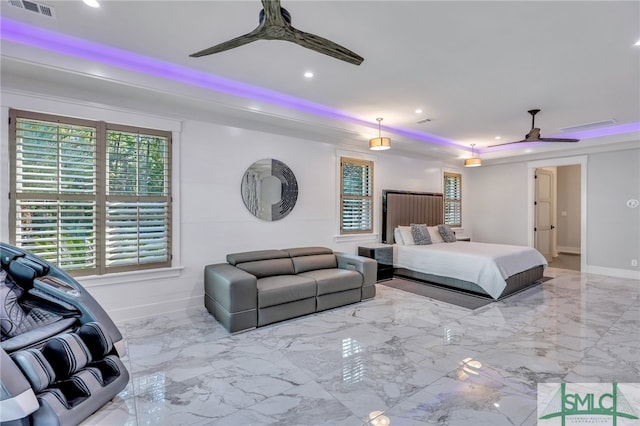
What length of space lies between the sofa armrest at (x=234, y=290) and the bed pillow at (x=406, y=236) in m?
3.50

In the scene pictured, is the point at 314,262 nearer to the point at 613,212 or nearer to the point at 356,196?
the point at 356,196

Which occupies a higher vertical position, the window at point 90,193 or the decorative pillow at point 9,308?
the window at point 90,193

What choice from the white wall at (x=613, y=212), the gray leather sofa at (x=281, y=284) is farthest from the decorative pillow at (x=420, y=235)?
the white wall at (x=613, y=212)

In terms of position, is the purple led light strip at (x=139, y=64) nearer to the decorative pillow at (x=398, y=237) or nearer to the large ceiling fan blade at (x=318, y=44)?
the large ceiling fan blade at (x=318, y=44)

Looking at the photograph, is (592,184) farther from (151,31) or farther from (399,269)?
(151,31)

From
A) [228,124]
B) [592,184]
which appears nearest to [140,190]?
[228,124]

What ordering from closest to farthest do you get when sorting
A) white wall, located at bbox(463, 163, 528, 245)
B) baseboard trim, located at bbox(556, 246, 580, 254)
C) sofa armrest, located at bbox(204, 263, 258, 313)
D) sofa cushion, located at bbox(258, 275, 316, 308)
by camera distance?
sofa armrest, located at bbox(204, 263, 258, 313)
sofa cushion, located at bbox(258, 275, 316, 308)
white wall, located at bbox(463, 163, 528, 245)
baseboard trim, located at bbox(556, 246, 580, 254)

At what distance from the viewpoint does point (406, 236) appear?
6.05 meters

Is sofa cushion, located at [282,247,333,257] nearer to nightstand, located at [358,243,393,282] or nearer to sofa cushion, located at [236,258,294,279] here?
sofa cushion, located at [236,258,294,279]

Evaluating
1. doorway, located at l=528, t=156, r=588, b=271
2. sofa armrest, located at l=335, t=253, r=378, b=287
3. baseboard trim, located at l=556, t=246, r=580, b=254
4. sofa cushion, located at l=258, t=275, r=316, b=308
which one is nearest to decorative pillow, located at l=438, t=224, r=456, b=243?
doorway, located at l=528, t=156, r=588, b=271

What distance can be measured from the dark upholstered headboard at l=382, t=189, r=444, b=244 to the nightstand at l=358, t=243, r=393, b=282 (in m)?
0.53

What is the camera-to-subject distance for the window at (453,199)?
25.5 ft

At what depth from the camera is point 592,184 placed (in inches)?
249

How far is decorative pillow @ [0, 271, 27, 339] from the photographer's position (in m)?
2.04
